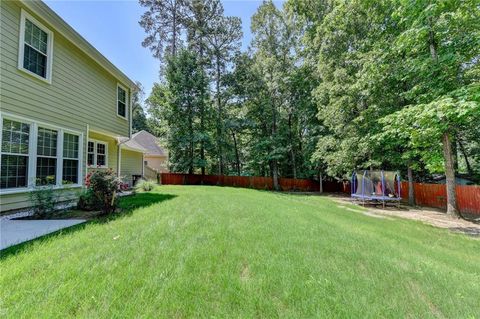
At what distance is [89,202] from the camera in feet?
19.7

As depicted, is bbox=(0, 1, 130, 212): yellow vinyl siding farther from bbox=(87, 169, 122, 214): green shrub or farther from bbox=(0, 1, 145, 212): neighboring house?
bbox=(87, 169, 122, 214): green shrub

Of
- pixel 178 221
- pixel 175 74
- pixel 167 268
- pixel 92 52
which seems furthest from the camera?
pixel 175 74

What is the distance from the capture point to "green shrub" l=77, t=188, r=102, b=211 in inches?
229

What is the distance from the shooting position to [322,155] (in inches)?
664

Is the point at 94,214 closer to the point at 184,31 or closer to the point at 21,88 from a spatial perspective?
the point at 21,88

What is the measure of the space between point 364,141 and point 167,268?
487 inches

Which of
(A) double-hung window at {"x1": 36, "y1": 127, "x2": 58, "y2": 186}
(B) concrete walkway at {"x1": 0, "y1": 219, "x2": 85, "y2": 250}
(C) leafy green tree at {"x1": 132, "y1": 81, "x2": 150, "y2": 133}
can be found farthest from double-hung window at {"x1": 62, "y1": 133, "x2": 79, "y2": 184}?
(C) leafy green tree at {"x1": 132, "y1": 81, "x2": 150, "y2": 133}

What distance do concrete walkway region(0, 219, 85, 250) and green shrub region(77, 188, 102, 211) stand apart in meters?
0.75

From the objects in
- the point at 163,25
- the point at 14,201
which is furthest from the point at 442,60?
the point at 163,25

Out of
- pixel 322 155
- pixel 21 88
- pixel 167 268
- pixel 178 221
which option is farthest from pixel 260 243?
pixel 322 155

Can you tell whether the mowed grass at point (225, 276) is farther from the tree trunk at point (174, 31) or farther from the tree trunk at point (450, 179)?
the tree trunk at point (174, 31)

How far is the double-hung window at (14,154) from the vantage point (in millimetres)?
5273

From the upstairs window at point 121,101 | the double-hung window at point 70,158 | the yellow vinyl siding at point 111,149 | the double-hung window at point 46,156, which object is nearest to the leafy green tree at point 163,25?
the upstairs window at point 121,101

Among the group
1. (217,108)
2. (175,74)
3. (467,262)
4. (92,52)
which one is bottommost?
(467,262)
